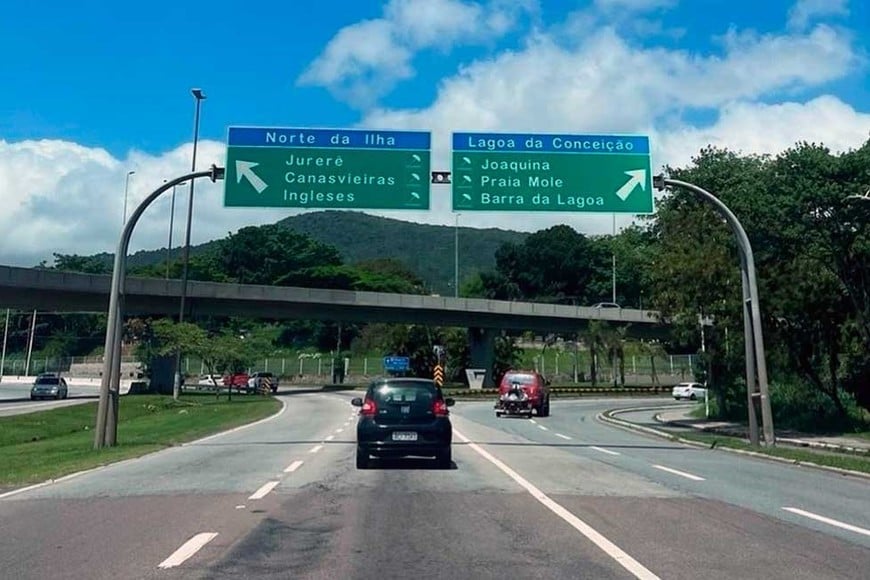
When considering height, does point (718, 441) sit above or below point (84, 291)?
below

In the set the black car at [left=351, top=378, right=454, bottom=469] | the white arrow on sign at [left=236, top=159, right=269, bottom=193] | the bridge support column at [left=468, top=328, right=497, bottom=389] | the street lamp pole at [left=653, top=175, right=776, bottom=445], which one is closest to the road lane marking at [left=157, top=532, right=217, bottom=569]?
the black car at [left=351, top=378, right=454, bottom=469]

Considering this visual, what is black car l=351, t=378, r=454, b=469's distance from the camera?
Answer: 17344mm

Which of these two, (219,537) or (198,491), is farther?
(198,491)

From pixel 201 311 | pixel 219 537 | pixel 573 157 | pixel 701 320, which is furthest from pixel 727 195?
pixel 201 311

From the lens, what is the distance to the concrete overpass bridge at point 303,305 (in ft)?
180

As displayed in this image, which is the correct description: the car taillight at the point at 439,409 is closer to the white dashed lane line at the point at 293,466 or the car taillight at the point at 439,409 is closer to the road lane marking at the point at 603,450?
the white dashed lane line at the point at 293,466

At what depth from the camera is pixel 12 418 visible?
1492 inches

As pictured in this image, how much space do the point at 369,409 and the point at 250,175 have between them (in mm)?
8236

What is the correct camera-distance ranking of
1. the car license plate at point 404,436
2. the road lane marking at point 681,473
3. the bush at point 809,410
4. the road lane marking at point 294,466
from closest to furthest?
the road lane marking at point 681,473 → the road lane marking at point 294,466 → the car license plate at point 404,436 → the bush at point 809,410

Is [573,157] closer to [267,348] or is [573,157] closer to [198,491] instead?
[198,491]

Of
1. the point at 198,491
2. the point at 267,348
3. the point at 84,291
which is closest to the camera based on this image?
the point at 198,491

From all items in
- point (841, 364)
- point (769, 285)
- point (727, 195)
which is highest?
point (727, 195)

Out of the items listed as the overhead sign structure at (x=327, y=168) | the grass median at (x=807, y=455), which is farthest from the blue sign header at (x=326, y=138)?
the grass median at (x=807, y=455)

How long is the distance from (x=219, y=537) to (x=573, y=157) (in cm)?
1607
